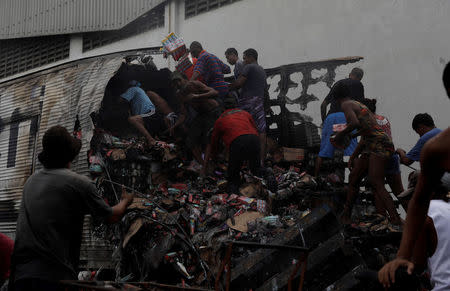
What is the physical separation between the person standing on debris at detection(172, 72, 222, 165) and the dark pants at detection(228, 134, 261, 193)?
76 cm

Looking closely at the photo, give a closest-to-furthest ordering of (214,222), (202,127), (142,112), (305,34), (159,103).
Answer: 1. (214,222)
2. (142,112)
3. (202,127)
4. (159,103)
5. (305,34)

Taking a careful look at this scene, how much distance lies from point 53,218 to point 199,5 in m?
10.2

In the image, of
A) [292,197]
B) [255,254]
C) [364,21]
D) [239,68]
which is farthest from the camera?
[364,21]

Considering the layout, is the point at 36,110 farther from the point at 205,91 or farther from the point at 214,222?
the point at 214,222

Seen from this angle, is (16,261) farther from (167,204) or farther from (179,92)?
(179,92)

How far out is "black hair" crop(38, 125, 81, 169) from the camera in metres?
2.77

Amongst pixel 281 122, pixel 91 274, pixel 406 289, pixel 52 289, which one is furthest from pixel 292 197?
pixel 406 289

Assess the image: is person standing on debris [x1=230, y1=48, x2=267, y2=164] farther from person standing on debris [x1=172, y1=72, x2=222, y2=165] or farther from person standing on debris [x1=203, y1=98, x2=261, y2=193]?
person standing on debris [x1=203, y1=98, x2=261, y2=193]

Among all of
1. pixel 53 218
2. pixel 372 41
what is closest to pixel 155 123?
pixel 53 218

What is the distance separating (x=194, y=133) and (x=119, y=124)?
1130 millimetres

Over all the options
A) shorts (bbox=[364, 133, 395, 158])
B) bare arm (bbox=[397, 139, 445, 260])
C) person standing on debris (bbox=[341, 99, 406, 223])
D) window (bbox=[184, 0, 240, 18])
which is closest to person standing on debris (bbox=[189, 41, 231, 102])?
person standing on debris (bbox=[341, 99, 406, 223])

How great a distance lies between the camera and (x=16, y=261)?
2.63m

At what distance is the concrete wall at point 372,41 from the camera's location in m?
8.37

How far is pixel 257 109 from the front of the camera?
7078mm
